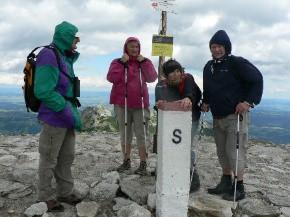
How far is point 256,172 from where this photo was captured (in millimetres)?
10109

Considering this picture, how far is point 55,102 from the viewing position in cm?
611

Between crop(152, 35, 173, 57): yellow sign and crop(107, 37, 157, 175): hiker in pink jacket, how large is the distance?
66.5 inches

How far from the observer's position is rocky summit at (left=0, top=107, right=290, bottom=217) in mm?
6867

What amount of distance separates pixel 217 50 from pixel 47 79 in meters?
2.81

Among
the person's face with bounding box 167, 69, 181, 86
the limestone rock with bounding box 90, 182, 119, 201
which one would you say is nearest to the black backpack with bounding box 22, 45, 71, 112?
the person's face with bounding box 167, 69, 181, 86

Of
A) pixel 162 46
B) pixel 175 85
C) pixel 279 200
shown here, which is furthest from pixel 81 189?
pixel 162 46

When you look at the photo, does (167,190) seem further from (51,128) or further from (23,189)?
(23,189)

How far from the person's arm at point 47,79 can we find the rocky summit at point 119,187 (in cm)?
172

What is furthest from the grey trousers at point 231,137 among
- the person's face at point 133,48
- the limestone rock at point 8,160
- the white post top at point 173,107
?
the limestone rock at point 8,160

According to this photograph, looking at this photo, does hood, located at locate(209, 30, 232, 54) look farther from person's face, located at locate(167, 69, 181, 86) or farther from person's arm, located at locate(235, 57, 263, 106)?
person's face, located at locate(167, 69, 181, 86)

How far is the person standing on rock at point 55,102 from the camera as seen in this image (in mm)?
6047

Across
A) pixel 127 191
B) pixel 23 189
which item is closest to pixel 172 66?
pixel 127 191

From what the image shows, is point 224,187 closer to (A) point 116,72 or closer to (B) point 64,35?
(A) point 116,72

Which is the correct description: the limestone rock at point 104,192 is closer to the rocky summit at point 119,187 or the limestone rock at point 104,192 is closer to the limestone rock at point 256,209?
the rocky summit at point 119,187
